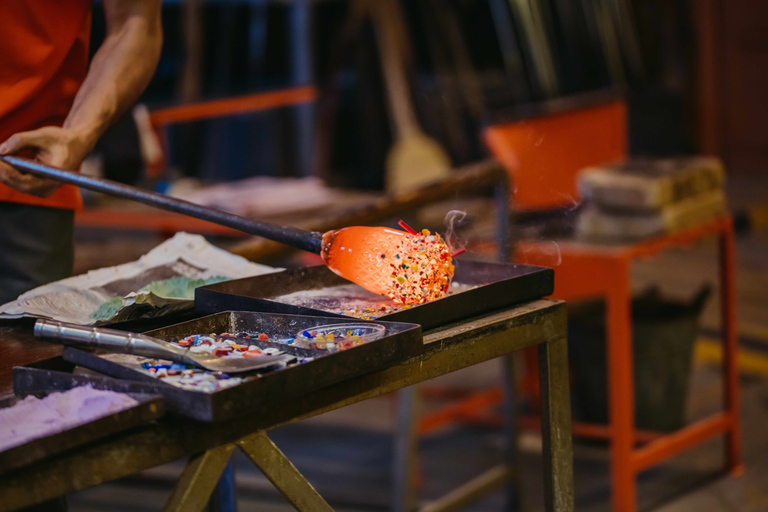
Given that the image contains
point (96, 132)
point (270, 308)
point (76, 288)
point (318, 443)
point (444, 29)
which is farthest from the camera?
point (444, 29)

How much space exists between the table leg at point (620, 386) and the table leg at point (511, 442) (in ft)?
1.00

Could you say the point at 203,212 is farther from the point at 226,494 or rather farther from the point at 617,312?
the point at 617,312

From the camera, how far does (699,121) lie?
788 cm

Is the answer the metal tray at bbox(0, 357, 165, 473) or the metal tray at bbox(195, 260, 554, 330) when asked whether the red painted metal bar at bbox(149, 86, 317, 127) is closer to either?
the metal tray at bbox(195, 260, 554, 330)

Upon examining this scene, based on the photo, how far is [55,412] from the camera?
3.22ft

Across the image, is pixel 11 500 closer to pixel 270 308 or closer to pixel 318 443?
pixel 270 308

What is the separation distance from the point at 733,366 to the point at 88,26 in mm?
2477

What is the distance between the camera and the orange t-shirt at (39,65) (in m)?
1.56

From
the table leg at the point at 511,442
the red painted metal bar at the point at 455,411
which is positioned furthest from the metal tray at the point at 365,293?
the red painted metal bar at the point at 455,411

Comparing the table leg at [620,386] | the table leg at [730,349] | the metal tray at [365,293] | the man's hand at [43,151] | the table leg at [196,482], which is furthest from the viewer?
the table leg at [730,349]

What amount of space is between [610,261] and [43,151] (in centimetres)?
172

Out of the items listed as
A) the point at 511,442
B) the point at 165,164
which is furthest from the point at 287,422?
the point at 165,164

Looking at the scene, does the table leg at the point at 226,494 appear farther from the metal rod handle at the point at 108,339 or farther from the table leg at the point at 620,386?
the table leg at the point at 620,386

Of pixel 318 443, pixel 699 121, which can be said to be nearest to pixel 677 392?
pixel 318 443
